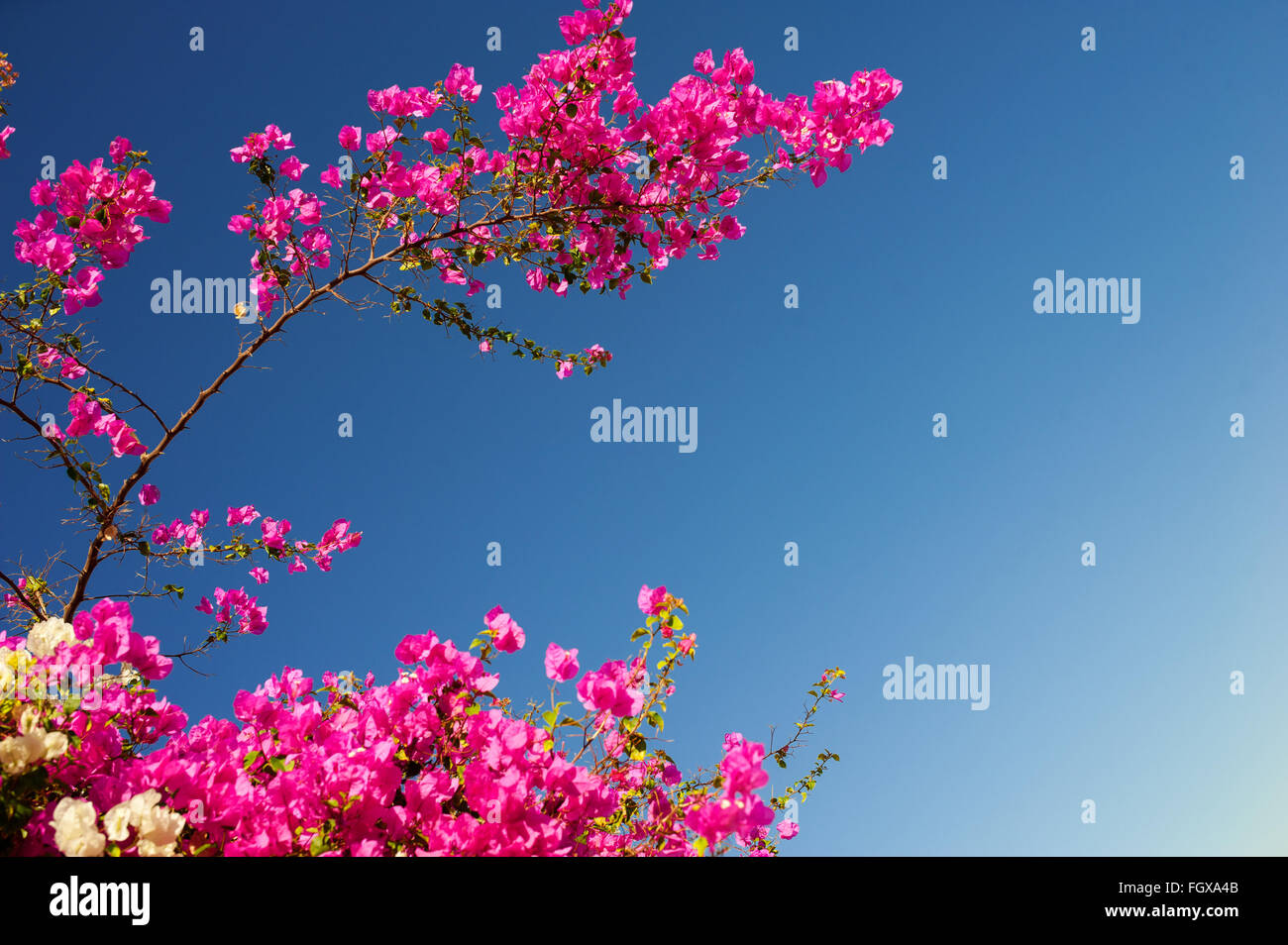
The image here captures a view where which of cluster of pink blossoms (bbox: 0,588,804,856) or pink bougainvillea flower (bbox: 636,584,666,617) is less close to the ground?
pink bougainvillea flower (bbox: 636,584,666,617)

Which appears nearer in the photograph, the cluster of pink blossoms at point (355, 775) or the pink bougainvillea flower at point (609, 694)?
the cluster of pink blossoms at point (355, 775)

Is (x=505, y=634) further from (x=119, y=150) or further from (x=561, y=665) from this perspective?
(x=119, y=150)

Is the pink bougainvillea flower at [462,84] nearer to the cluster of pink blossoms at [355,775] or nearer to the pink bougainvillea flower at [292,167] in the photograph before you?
the pink bougainvillea flower at [292,167]

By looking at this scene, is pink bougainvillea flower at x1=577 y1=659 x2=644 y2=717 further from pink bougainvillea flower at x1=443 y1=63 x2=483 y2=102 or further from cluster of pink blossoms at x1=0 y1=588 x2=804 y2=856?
pink bougainvillea flower at x1=443 y1=63 x2=483 y2=102

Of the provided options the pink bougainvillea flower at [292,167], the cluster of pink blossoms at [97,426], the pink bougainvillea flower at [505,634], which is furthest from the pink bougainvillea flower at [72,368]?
the pink bougainvillea flower at [505,634]

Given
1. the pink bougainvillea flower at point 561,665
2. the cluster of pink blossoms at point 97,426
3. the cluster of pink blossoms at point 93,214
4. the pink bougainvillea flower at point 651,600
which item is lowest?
the pink bougainvillea flower at point 561,665

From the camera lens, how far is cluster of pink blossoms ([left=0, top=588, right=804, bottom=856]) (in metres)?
1.82

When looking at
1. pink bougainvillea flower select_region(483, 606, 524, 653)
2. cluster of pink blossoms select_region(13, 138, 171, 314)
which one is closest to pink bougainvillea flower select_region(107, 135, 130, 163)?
cluster of pink blossoms select_region(13, 138, 171, 314)

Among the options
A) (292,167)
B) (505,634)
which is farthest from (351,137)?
(505,634)

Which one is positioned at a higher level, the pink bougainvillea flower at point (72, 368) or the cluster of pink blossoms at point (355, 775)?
the pink bougainvillea flower at point (72, 368)

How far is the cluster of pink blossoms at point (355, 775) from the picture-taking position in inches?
71.6

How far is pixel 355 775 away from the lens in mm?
2100
